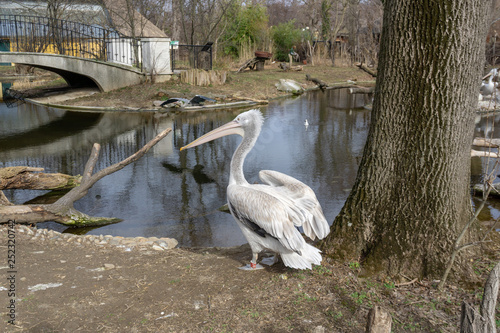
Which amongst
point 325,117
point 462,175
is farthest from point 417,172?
point 325,117

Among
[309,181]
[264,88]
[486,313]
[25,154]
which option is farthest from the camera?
[264,88]

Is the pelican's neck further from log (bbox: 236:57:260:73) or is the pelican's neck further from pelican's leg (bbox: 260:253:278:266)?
log (bbox: 236:57:260:73)

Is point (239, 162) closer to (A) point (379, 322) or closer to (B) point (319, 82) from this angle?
(A) point (379, 322)

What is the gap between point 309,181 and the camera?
7.28 metres

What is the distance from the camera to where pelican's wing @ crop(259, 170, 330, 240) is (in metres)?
3.67

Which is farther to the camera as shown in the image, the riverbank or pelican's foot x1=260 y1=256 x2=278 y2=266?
the riverbank

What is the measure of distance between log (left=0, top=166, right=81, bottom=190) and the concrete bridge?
10.6 meters

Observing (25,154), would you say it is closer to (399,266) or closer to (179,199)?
(179,199)

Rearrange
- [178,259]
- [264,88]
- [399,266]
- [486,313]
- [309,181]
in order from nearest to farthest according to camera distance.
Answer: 1. [486,313]
2. [399,266]
3. [178,259]
4. [309,181]
5. [264,88]

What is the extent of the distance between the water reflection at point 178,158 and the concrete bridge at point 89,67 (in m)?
1.93

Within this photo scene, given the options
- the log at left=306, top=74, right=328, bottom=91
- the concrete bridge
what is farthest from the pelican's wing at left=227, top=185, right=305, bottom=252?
the log at left=306, top=74, right=328, bottom=91

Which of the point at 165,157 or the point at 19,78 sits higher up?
the point at 19,78

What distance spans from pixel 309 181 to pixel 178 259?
3664 millimetres

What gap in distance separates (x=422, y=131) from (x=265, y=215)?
139 cm
